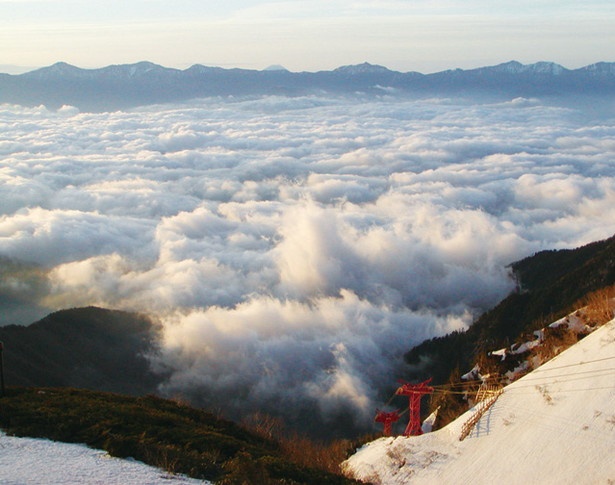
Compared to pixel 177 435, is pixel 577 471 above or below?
above

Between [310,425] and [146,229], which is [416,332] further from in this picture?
[146,229]

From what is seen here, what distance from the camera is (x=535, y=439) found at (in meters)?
19.1

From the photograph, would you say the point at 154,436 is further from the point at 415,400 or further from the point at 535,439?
the point at 415,400

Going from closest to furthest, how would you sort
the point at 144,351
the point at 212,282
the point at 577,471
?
the point at 577,471, the point at 144,351, the point at 212,282

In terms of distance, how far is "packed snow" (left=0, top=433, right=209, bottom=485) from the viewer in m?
17.8

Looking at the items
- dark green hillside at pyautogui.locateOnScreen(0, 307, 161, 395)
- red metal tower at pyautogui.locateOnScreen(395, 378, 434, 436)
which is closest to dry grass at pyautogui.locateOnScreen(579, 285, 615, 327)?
red metal tower at pyautogui.locateOnScreen(395, 378, 434, 436)

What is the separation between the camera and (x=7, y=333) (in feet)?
315

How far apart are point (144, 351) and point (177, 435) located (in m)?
91.0

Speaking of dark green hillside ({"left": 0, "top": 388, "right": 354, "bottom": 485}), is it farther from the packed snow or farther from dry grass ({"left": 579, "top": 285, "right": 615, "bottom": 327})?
dry grass ({"left": 579, "top": 285, "right": 615, "bottom": 327})

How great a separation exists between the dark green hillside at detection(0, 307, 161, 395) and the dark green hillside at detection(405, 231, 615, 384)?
45.9m

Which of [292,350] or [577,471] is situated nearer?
[577,471]

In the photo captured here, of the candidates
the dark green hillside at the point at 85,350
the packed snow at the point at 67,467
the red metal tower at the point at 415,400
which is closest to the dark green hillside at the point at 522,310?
the red metal tower at the point at 415,400

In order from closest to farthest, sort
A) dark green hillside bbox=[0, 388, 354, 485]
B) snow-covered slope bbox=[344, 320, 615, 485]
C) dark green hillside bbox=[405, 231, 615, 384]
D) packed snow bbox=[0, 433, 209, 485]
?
1. snow-covered slope bbox=[344, 320, 615, 485]
2. packed snow bbox=[0, 433, 209, 485]
3. dark green hillside bbox=[0, 388, 354, 485]
4. dark green hillside bbox=[405, 231, 615, 384]

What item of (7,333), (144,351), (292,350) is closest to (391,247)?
(292,350)
